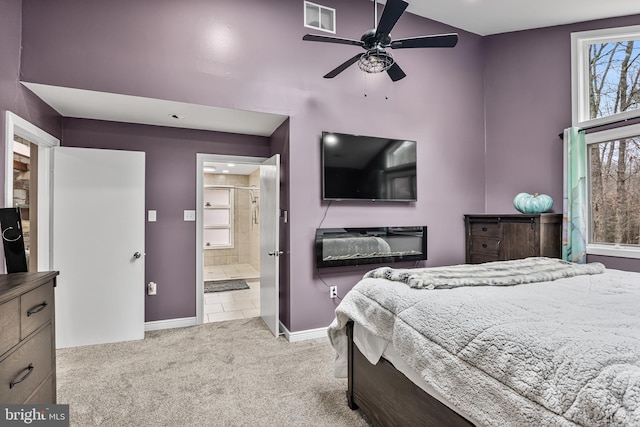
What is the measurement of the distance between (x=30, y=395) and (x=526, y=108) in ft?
16.4

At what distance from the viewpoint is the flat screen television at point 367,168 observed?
3279 mm

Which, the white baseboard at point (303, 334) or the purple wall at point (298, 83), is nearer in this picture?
the purple wall at point (298, 83)

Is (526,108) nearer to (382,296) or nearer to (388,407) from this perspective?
(382,296)

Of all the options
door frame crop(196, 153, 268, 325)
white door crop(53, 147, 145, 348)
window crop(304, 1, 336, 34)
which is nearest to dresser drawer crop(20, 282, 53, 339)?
white door crop(53, 147, 145, 348)

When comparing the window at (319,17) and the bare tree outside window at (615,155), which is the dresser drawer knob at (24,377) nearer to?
the window at (319,17)

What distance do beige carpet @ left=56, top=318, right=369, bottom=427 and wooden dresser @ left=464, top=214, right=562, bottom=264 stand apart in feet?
7.22

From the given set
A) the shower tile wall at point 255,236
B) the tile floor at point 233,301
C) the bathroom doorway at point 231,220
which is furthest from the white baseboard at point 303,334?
the shower tile wall at point 255,236

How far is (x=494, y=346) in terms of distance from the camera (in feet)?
3.44

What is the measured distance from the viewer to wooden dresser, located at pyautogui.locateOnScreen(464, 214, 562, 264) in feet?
10.7

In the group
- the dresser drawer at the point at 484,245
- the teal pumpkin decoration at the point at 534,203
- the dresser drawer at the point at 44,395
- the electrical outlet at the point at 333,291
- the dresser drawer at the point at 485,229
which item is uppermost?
the teal pumpkin decoration at the point at 534,203

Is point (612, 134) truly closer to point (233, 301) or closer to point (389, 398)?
point (389, 398)

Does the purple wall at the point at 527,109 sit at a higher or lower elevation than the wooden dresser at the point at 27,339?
higher

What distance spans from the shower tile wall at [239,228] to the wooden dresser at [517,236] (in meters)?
4.98

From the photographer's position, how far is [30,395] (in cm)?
151
